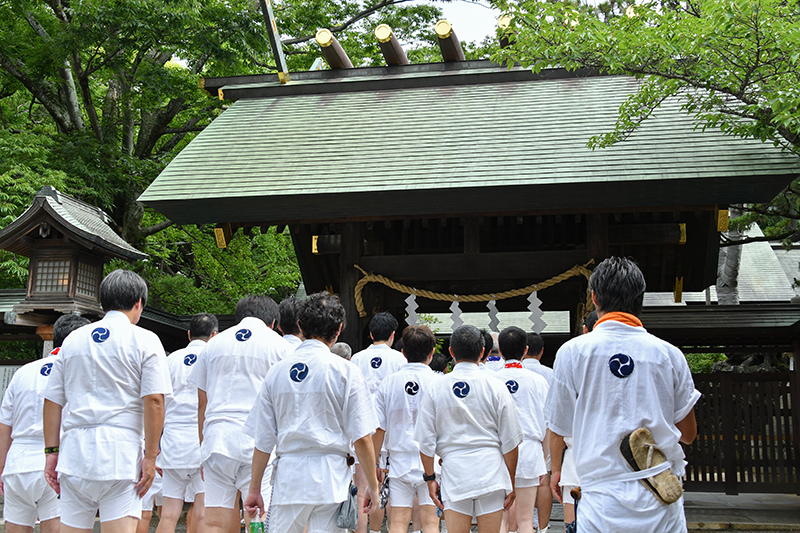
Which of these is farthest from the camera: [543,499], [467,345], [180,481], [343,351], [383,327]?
[343,351]

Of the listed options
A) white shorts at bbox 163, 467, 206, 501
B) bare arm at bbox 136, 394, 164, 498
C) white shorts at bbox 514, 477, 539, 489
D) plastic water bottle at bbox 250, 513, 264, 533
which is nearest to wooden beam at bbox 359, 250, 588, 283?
white shorts at bbox 514, 477, 539, 489

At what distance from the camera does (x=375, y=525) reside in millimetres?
5863

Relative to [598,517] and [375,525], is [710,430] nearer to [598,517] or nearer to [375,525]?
[375,525]

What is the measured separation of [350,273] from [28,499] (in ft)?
15.7

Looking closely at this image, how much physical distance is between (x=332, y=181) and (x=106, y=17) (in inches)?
281

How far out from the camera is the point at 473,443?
4.16 m

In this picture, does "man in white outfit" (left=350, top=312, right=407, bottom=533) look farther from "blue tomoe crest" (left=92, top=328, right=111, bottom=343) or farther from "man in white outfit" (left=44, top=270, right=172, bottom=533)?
"blue tomoe crest" (left=92, top=328, right=111, bottom=343)

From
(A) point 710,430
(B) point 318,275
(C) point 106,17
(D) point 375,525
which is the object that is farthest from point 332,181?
(C) point 106,17

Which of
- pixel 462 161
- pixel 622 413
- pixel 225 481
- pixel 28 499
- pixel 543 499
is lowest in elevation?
pixel 543 499

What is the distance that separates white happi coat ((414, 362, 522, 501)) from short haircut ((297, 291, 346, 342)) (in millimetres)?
971

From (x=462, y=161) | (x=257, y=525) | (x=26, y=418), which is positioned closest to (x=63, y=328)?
(x=26, y=418)

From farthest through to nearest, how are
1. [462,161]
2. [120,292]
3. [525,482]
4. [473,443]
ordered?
1. [462,161]
2. [525,482]
3. [473,443]
4. [120,292]

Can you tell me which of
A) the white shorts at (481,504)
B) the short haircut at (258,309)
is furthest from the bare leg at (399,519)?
the short haircut at (258,309)

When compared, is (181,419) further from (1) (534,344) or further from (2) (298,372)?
(1) (534,344)
